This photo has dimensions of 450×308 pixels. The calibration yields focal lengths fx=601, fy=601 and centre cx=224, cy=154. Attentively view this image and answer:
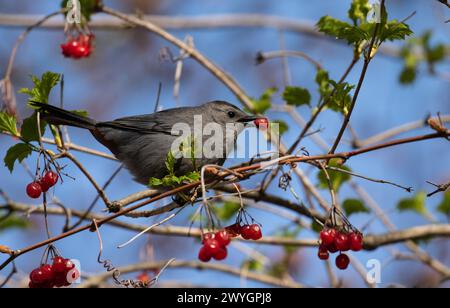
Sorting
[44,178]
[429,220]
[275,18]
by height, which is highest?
[275,18]

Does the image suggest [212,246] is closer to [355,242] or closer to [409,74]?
[355,242]

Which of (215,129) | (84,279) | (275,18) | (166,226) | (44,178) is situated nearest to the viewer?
(44,178)

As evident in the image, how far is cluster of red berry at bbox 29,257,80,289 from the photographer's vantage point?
2916mm

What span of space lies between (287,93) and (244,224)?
139cm

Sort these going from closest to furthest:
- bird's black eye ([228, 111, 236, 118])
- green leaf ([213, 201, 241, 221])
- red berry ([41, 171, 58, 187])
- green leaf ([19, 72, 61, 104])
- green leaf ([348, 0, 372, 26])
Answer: red berry ([41, 171, 58, 187]) < green leaf ([19, 72, 61, 104]) < green leaf ([348, 0, 372, 26]) < green leaf ([213, 201, 241, 221]) < bird's black eye ([228, 111, 236, 118])

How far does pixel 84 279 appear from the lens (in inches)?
193

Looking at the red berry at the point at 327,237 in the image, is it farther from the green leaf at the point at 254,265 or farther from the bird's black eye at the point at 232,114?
the bird's black eye at the point at 232,114

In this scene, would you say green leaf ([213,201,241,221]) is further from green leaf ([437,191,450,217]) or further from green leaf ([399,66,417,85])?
green leaf ([399,66,417,85])

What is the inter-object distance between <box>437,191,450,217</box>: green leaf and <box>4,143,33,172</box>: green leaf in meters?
3.17

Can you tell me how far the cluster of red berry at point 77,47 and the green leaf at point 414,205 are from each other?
2.79 meters

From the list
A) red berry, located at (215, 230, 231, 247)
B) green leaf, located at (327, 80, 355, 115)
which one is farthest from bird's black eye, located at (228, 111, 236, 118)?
red berry, located at (215, 230, 231, 247)
